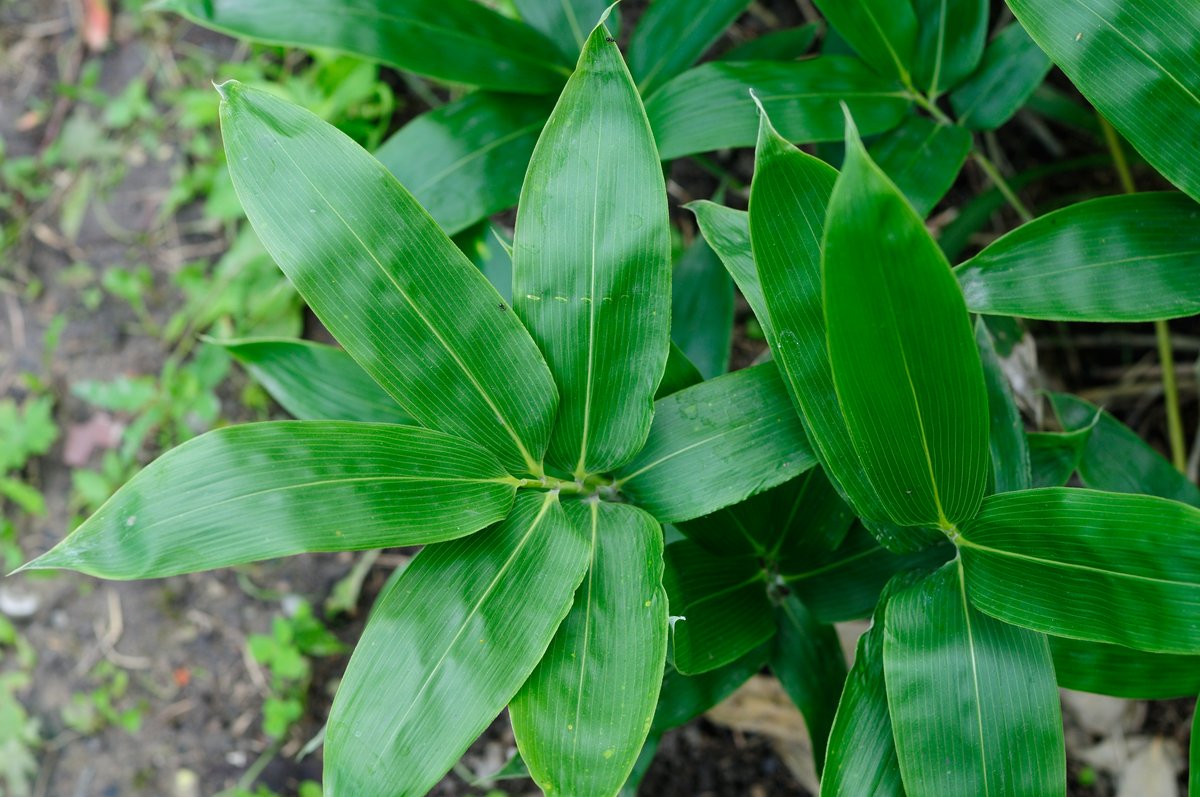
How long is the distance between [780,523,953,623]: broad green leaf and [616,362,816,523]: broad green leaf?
217mm

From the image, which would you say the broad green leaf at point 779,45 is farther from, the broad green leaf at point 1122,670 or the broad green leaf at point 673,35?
the broad green leaf at point 1122,670

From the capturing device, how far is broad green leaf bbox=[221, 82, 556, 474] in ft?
2.58

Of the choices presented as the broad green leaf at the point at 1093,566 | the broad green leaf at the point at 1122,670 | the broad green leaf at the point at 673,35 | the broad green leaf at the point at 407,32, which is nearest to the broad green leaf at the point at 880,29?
the broad green leaf at the point at 673,35

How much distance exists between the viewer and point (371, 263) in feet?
2.62

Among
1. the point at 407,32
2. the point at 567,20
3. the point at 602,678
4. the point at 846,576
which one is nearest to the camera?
the point at 602,678

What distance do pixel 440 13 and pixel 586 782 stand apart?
3.20ft

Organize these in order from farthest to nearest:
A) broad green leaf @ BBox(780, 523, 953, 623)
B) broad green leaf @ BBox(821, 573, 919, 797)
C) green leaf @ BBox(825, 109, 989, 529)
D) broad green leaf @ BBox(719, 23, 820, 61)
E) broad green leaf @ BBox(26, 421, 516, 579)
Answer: broad green leaf @ BBox(719, 23, 820, 61) → broad green leaf @ BBox(780, 523, 953, 623) → broad green leaf @ BBox(821, 573, 919, 797) → broad green leaf @ BBox(26, 421, 516, 579) → green leaf @ BBox(825, 109, 989, 529)

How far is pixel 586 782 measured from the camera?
0.77 m

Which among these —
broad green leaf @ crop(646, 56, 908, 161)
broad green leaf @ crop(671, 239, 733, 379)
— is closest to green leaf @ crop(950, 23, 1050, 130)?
broad green leaf @ crop(646, 56, 908, 161)

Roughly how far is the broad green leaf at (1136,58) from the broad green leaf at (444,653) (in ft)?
2.19

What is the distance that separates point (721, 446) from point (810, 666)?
Answer: 1.18 ft

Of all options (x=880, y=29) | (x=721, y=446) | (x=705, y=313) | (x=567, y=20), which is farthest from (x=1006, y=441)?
(x=567, y=20)

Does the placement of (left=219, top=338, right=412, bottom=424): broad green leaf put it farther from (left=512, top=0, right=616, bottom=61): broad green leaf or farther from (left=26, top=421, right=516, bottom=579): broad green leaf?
(left=512, top=0, right=616, bottom=61): broad green leaf

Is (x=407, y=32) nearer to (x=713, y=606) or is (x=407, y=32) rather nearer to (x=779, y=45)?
(x=779, y=45)
